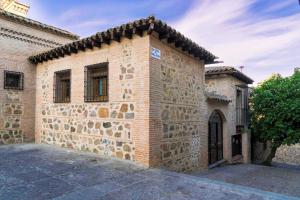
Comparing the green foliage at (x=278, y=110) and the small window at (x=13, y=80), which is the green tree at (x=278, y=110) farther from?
the small window at (x=13, y=80)

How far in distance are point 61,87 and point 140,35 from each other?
4.26 meters

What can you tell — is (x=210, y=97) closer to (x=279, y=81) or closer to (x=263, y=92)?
(x=263, y=92)

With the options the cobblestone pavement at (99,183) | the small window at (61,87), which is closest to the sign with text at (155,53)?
the cobblestone pavement at (99,183)

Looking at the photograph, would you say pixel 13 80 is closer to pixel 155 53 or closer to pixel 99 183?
pixel 155 53

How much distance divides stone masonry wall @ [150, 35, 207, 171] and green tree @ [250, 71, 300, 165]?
5262 millimetres

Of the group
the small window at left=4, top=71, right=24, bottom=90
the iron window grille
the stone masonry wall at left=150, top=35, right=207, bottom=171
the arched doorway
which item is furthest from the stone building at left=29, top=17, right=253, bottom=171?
Result: the iron window grille

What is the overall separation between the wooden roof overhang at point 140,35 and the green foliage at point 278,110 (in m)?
5.48

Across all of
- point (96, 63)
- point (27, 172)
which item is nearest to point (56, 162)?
point (27, 172)

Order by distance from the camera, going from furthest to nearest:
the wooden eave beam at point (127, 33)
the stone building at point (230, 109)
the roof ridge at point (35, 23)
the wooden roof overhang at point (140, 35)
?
1. the stone building at point (230, 109)
2. the roof ridge at point (35, 23)
3. the wooden eave beam at point (127, 33)
4. the wooden roof overhang at point (140, 35)

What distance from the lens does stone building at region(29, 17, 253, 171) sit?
21.1ft

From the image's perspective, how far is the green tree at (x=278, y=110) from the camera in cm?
1201

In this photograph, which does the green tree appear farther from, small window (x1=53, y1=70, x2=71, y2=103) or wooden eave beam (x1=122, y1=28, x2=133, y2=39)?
small window (x1=53, y1=70, x2=71, y2=103)

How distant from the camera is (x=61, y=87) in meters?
9.25

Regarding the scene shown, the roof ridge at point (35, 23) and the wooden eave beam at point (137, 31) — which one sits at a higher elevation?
the roof ridge at point (35, 23)
